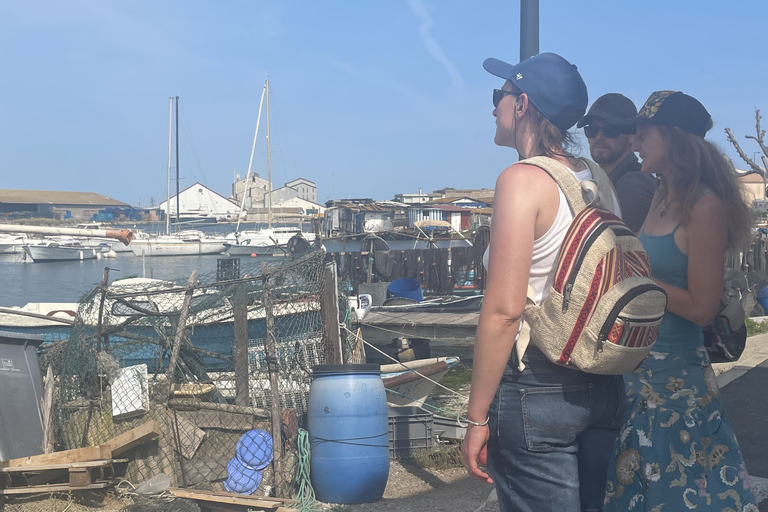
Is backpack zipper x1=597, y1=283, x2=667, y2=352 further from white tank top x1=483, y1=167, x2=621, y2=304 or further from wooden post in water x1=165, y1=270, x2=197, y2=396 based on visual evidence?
wooden post in water x1=165, y1=270, x2=197, y2=396

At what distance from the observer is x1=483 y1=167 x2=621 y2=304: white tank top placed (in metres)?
1.88

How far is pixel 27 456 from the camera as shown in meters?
5.41

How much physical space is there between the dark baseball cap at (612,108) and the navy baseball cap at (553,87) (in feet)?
3.45

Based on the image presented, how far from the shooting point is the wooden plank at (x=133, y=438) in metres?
5.02

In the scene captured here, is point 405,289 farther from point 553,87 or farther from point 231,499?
point 553,87

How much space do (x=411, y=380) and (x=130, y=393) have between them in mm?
3022

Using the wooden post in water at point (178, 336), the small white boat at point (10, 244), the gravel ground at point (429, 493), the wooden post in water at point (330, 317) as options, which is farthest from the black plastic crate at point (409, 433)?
the small white boat at point (10, 244)

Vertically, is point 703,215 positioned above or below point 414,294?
above

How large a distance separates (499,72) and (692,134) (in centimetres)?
85

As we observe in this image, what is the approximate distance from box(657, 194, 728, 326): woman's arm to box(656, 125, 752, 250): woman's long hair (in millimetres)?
45

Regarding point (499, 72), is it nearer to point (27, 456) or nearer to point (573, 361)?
point (573, 361)

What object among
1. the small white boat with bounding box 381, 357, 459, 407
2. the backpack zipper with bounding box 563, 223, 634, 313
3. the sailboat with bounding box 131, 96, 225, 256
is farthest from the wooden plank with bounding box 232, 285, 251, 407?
the sailboat with bounding box 131, 96, 225, 256

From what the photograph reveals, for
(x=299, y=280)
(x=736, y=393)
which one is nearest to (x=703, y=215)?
(x=299, y=280)

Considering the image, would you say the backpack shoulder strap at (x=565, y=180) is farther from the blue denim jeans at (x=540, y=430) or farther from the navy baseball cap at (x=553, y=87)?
the blue denim jeans at (x=540, y=430)
